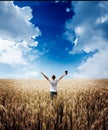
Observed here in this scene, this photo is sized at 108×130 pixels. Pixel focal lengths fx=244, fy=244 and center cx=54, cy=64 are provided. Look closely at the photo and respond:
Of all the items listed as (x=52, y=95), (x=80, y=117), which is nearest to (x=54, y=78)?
(x=52, y=95)

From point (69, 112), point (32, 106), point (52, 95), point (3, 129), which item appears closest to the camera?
point (3, 129)

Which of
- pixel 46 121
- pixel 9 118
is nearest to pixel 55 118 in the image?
pixel 46 121

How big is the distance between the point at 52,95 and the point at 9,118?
402 centimetres

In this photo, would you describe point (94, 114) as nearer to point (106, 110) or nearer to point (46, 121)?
point (106, 110)

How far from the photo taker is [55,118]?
5.34m

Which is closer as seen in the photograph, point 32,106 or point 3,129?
point 3,129

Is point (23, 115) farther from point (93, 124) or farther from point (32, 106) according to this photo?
point (93, 124)

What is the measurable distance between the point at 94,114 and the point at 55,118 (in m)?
1.17

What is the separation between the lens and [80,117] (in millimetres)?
5566

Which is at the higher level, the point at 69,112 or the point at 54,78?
the point at 54,78

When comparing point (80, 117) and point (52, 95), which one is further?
point (52, 95)

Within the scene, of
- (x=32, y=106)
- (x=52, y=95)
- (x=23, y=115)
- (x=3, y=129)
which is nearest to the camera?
(x=3, y=129)

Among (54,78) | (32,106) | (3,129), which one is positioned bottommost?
(3,129)

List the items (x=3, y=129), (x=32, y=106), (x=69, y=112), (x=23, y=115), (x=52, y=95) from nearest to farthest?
(x=3, y=129) < (x=23, y=115) < (x=69, y=112) < (x=32, y=106) < (x=52, y=95)
